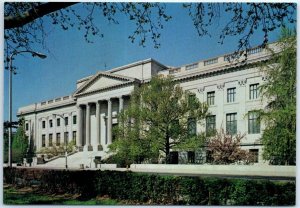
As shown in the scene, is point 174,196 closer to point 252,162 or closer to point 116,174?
point 116,174

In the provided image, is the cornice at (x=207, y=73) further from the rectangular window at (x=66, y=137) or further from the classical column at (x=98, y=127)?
the rectangular window at (x=66, y=137)

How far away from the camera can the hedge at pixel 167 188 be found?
428 inches

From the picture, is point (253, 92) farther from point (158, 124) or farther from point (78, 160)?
point (78, 160)

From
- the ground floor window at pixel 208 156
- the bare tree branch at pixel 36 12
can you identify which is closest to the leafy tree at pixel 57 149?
the ground floor window at pixel 208 156

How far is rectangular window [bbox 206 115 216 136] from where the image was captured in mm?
23755

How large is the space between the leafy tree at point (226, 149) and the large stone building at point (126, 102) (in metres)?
0.72

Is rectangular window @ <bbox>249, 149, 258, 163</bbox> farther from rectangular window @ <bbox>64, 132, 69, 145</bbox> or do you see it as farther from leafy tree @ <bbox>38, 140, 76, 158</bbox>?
rectangular window @ <bbox>64, 132, 69, 145</bbox>

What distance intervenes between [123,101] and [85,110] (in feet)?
13.4

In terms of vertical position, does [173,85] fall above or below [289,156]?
above

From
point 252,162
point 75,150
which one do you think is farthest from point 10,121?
point 75,150

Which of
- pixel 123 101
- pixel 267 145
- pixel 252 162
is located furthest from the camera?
pixel 123 101

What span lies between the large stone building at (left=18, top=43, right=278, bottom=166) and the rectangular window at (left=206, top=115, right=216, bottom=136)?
0.21ft

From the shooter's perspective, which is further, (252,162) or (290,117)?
(252,162)

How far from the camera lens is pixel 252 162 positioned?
20.0 m
